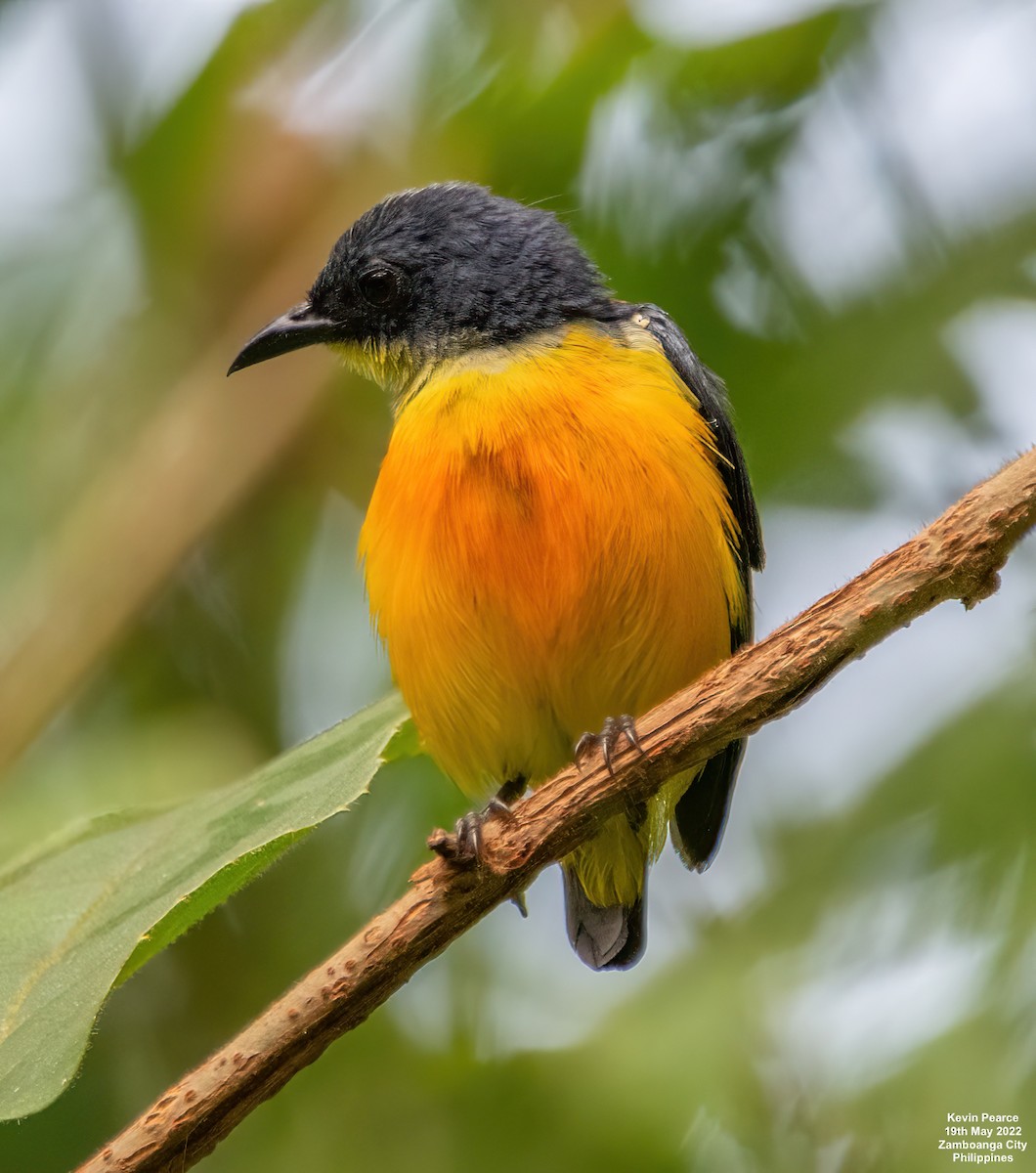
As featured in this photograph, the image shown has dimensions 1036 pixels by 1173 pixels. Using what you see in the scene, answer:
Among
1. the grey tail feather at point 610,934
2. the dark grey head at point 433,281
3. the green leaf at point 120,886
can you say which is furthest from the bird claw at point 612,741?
the dark grey head at point 433,281

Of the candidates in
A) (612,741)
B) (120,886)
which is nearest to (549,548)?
(612,741)

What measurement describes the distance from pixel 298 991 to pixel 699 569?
1966 millimetres

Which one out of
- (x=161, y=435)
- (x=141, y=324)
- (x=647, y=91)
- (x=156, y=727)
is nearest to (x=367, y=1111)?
(x=156, y=727)

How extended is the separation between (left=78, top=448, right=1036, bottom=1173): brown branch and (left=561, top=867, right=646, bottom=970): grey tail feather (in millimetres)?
1951

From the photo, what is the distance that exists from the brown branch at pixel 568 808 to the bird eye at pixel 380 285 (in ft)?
7.86

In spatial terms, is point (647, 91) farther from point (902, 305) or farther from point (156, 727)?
point (156, 727)

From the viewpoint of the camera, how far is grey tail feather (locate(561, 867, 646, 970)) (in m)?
4.81

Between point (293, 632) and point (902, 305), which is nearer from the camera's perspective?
point (902, 305)

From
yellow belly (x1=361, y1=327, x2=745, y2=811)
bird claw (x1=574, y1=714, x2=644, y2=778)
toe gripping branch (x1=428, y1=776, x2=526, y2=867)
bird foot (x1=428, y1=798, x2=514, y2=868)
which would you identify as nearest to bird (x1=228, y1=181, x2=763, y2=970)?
yellow belly (x1=361, y1=327, x2=745, y2=811)

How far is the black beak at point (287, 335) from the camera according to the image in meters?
4.82

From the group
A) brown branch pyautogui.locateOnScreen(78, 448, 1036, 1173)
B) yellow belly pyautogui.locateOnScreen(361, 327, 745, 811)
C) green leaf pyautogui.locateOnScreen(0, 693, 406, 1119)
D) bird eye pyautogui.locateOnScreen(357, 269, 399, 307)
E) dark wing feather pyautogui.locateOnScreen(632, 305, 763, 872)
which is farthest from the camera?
bird eye pyautogui.locateOnScreen(357, 269, 399, 307)

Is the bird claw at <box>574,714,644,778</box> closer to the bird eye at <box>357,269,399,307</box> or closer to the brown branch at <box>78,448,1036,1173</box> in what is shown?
the brown branch at <box>78,448,1036,1173</box>

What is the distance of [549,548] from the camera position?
13.4 feet

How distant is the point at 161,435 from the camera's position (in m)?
4.77
